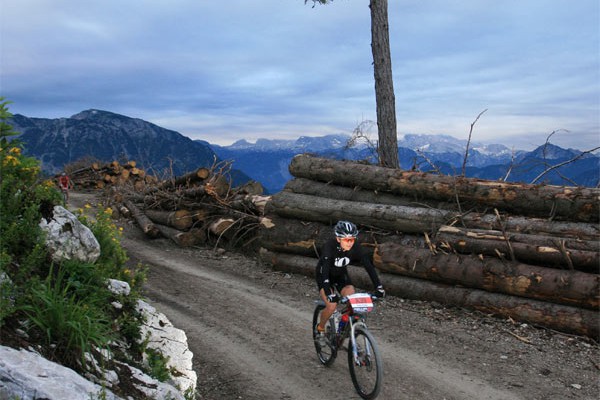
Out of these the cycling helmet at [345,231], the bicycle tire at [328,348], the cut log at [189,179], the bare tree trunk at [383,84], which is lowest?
the bicycle tire at [328,348]

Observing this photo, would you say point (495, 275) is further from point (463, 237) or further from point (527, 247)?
point (463, 237)

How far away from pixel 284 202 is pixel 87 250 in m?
7.68

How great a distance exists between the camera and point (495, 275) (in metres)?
8.59

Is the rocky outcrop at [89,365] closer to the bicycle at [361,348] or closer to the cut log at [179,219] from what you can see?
the bicycle at [361,348]

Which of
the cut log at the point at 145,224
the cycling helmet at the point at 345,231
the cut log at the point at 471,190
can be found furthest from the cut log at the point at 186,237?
the cycling helmet at the point at 345,231

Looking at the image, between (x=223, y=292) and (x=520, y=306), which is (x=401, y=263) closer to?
(x=520, y=306)

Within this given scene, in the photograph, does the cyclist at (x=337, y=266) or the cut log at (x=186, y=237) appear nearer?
the cyclist at (x=337, y=266)

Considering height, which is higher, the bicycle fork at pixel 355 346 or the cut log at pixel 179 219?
the cut log at pixel 179 219

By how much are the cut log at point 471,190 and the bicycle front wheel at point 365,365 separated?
5734 millimetres

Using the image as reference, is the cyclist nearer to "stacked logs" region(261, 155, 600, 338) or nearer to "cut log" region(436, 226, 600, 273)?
"stacked logs" region(261, 155, 600, 338)

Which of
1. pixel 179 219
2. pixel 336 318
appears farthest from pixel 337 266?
pixel 179 219

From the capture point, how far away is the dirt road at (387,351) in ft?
19.6

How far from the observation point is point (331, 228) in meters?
11.8

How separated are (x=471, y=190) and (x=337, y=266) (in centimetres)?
540
